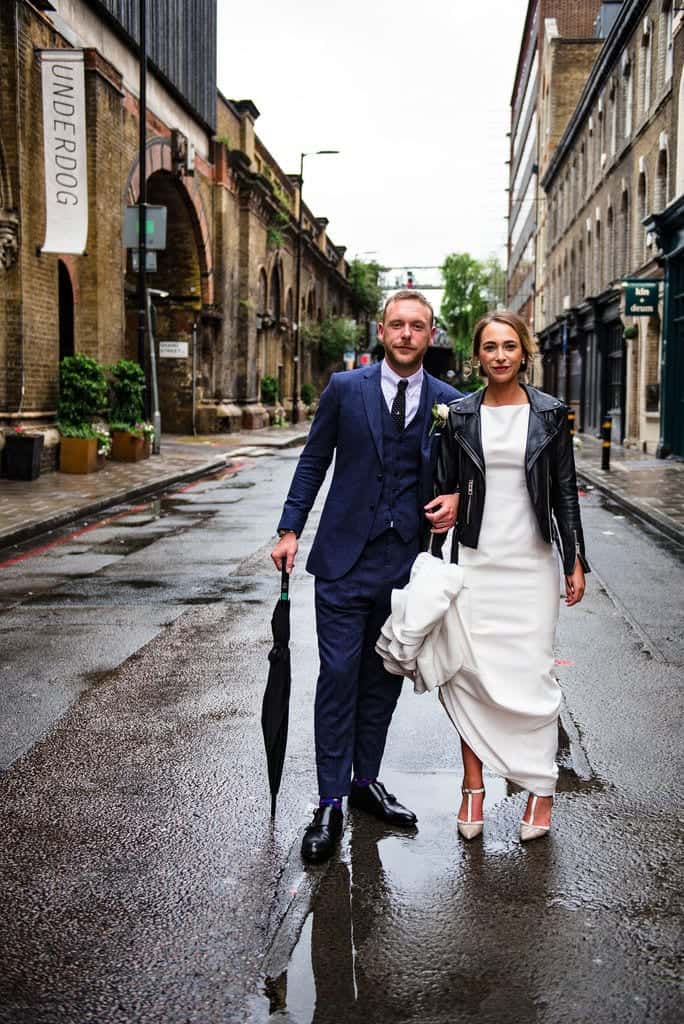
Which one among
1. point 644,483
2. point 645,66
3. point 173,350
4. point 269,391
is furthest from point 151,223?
point 269,391

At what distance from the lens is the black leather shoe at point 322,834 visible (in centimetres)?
384

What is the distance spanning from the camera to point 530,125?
67375 millimetres

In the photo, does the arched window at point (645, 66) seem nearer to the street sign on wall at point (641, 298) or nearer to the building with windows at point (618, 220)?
the building with windows at point (618, 220)

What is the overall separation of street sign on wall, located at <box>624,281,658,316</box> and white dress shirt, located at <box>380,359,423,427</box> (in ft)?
68.9

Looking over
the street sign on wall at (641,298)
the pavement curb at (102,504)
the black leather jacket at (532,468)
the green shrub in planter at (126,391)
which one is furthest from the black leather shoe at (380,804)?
the street sign on wall at (641,298)

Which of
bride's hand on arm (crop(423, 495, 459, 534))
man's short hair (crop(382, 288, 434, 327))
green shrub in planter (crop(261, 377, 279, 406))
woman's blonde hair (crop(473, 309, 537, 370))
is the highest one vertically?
green shrub in planter (crop(261, 377, 279, 406))

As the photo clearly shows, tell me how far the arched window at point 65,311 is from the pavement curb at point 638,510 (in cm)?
1033

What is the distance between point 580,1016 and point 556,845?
3.83 feet

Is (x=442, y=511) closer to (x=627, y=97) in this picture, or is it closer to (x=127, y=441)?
(x=127, y=441)

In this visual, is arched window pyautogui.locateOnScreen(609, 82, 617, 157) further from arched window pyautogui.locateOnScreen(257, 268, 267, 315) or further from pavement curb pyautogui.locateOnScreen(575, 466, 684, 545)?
pavement curb pyautogui.locateOnScreen(575, 466, 684, 545)

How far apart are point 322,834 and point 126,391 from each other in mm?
19294

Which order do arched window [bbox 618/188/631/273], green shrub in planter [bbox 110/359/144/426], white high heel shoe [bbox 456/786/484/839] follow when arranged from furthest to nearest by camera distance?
1. arched window [bbox 618/188/631/273]
2. green shrub in planter [bbox 110/359/144/426]
3. white high heel shoe [bbox 456/786/484/839]

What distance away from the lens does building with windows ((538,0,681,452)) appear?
25.8 meters

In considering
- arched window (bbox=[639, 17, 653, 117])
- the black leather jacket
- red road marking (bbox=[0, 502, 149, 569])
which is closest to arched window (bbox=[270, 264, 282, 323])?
arched window (bbox=[639, 17, 653, 117])
